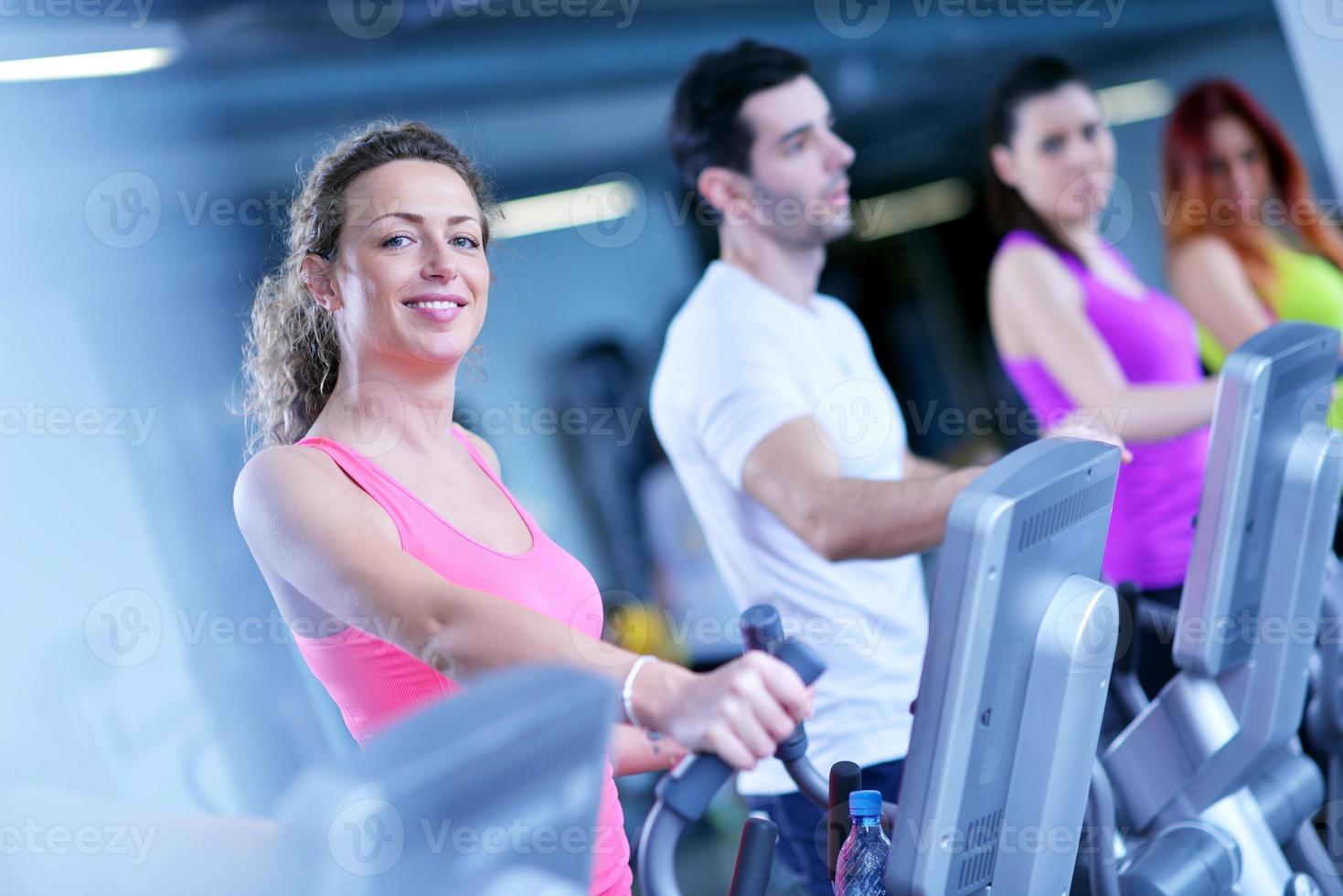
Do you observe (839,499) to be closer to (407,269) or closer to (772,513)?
(772,513)

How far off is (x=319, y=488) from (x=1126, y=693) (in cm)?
142

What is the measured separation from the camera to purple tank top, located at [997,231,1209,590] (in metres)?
2.96

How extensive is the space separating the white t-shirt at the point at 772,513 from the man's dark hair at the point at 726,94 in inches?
10.2

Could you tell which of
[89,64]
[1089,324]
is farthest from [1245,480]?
[89,64]

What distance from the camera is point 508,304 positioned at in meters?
2.82

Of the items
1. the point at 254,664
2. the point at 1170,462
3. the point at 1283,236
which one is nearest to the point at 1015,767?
the point at 254,664

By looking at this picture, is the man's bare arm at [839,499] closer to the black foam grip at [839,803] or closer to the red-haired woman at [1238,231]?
the black foam grip at [839,803]

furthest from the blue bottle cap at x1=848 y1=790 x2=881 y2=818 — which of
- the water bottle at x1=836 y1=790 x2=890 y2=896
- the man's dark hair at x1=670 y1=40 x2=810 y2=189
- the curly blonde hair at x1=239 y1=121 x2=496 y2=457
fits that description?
the man's dark hair at x1=670 y1=40 x2=810 y2=189

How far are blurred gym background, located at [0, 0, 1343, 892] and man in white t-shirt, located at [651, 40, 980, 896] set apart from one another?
1.47ft

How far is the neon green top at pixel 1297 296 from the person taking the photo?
11.7 feet

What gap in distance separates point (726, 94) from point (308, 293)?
1.05m

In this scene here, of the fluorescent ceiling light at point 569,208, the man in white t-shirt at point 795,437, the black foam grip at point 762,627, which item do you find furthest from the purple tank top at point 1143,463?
the black foam grip at point 762,627

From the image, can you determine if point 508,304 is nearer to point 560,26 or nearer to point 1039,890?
point 560,26

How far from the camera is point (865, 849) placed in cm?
131
